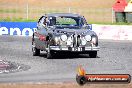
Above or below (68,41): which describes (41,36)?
above

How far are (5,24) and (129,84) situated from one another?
25.3 metres

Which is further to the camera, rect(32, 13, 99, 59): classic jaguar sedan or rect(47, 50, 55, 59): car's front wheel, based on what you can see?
rect(47, 50, 55, 59): car's front wheel

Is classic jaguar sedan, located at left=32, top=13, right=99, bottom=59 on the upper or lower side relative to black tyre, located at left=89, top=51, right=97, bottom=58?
upper

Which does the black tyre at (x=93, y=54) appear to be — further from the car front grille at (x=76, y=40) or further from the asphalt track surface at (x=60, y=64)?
the car front grille at (x=76, y=40)

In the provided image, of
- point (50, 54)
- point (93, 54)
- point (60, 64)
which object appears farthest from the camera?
point (93, 54)

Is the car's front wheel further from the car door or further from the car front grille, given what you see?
the car front grille

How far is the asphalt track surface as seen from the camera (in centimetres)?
1571

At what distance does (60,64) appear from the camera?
19.6 m

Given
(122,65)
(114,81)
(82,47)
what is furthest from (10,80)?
(82,47)

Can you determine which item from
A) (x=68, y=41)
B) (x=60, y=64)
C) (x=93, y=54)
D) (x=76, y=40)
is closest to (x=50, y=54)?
(x=68, y=41)

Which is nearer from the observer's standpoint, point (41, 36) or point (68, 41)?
point (68, 41)

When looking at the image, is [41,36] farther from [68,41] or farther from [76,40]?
[76,40]

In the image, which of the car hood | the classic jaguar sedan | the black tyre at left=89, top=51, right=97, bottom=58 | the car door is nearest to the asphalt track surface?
the black tyre at left=89, top=51, right=97, bottom=58

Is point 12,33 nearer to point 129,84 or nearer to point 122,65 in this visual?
point 122,65
